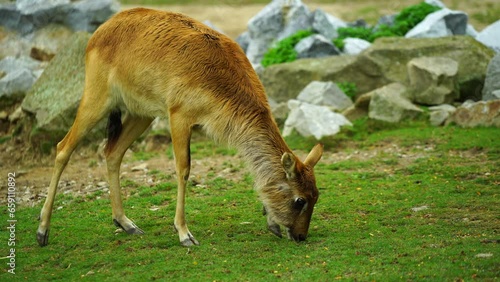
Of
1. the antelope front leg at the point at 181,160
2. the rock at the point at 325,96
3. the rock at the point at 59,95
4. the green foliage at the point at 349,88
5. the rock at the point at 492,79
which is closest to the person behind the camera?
the antelope front leg at the point at 181,160

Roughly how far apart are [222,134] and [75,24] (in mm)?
10703

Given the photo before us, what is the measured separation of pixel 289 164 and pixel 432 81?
6.93 m

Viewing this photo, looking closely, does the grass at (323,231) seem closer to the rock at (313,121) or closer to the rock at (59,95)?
the rock at (313,121)

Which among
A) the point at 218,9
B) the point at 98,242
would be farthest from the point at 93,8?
the point at 218,9

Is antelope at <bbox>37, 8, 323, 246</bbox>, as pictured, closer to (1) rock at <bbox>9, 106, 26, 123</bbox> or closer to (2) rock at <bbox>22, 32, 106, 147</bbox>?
(2) rock at <bbox>22, 32, 106, 147</bbox>

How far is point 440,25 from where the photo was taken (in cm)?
1653

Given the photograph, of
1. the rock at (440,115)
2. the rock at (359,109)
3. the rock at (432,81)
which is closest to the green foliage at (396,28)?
the rock at (432,81)

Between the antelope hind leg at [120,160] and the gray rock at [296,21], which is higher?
the antelope hind leg at [120,160]

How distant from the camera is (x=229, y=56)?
25.5 ft

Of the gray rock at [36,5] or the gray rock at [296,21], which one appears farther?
the gray rock at [296,21]

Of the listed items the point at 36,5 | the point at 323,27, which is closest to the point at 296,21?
the point at 323,27

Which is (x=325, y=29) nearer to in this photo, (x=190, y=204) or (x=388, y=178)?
(x=388, y=178)

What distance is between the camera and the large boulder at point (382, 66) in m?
13.9

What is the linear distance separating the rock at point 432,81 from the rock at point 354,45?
3.16 metres
